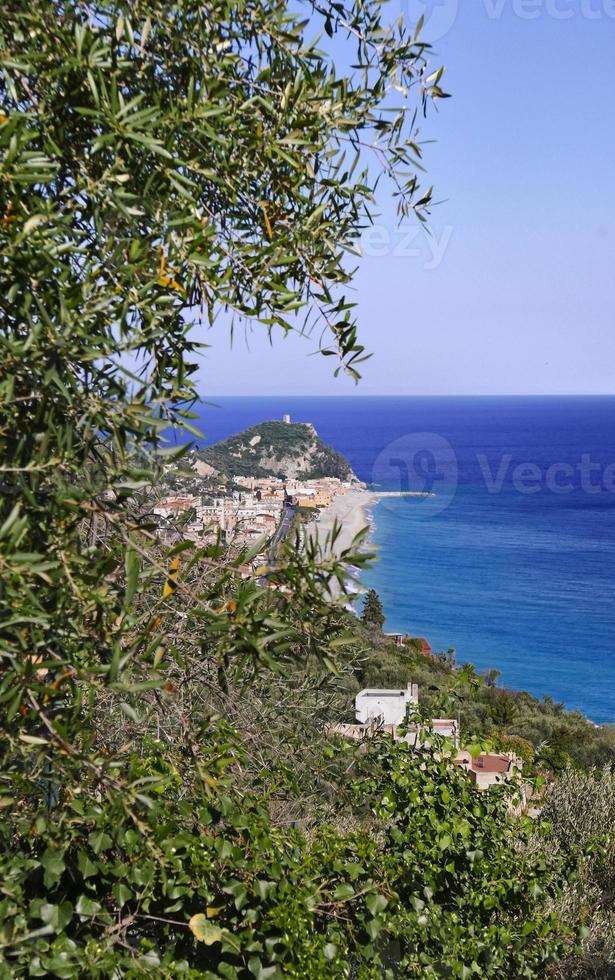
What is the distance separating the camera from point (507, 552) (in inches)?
2916

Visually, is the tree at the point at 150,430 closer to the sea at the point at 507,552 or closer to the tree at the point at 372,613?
the sea at the point at 507,552

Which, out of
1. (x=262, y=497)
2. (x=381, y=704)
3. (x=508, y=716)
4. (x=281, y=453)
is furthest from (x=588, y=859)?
(x=281, y=453)

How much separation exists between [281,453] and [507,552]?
74.8ft

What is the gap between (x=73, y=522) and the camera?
5.02 ft

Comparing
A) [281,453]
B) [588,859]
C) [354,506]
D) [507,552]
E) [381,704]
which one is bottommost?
[507,552]

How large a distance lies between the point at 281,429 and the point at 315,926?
7523 centimetres

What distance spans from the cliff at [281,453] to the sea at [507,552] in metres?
5.50

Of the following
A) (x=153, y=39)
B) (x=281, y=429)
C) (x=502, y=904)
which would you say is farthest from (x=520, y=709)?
(x=281, y=429)

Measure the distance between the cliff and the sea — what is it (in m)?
5.50

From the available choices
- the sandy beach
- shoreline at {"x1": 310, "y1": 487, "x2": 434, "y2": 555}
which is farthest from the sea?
the sandy beach

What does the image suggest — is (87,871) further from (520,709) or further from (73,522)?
(520,709)

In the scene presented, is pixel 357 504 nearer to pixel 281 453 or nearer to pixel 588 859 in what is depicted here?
pixel 281 453

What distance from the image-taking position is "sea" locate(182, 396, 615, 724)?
4712cm

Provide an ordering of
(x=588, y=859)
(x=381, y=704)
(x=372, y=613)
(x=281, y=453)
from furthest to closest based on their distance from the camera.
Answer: (x=281, y=453)
(x=372, y=613)
(x=381, y=704)
(x=588, y=859)
